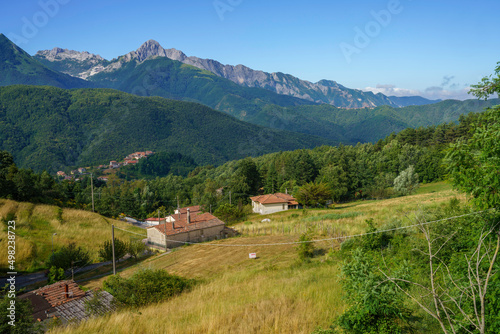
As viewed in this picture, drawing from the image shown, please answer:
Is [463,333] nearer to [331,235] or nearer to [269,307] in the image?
[269,307]

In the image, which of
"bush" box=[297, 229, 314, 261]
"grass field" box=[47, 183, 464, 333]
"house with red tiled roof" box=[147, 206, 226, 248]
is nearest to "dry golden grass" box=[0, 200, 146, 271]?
"house with red tiled roof" box=[147, 206, 226, 248]

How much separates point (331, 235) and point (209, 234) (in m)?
17.7

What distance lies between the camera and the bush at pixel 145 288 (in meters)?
12.6

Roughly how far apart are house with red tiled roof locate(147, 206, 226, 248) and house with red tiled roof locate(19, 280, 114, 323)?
18.0 meters

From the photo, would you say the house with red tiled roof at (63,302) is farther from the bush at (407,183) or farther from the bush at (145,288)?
the bush at (407,183)

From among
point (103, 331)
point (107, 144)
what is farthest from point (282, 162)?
point (107, 144)

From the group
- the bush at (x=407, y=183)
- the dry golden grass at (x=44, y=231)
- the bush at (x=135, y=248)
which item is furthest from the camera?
the bush at (x=407, y=183)

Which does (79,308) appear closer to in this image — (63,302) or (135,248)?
(63,302)

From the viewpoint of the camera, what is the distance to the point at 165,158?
553 ft

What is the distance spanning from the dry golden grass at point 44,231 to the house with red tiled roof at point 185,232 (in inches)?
175

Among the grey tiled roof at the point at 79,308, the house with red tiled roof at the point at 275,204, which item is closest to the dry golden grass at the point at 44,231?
the grey tiled roof at the point at 79,308

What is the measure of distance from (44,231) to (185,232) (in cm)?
1402

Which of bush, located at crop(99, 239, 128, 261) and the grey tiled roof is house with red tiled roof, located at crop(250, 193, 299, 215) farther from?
the grey tiled roof

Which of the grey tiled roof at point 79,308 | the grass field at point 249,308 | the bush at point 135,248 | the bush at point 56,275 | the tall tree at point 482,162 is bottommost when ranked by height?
the bush at point 135,248
